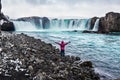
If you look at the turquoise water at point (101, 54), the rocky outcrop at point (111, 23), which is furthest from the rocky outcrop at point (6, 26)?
the turquoise water at point (101, 54)

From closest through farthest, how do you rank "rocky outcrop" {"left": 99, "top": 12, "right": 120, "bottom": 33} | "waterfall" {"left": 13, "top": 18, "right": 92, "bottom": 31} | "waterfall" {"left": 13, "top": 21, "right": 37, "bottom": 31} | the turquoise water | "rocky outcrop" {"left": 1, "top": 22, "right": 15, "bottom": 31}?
the turquoise water, "rocky outcrop" {"left": 1, "top": 22, "right": 15, "bottom": 31}, "waterfall" {"left": 13, "top": 21, "right": 37, "bottom": 31}, "rocky outcrop" {"left": 99, "top": 12, "right": 120, "bottom": 33}, "waterfall" {"left": 13, "top": 18, "right": 92, "bottom": 31}

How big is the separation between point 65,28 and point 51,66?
124890 mm

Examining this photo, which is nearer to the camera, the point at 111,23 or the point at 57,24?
the point at 111,23

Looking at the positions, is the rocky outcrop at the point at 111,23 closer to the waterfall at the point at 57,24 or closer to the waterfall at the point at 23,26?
the waterfall at the point at 57,24

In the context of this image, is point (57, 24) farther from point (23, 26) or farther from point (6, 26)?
point (6, 26)

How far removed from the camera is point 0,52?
23.4 metres

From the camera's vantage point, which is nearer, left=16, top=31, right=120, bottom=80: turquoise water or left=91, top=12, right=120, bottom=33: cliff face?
left=16, top=31, right=120, bottom=80: turquoise water

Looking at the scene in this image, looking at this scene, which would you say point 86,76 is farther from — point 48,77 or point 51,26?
point 51,26

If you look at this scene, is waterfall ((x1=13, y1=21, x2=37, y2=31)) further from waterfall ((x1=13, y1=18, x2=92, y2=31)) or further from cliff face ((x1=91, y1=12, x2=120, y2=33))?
cliff face ((x1=91, y1=12, x2=120, y2=33))

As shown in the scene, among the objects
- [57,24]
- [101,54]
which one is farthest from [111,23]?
[101,54]

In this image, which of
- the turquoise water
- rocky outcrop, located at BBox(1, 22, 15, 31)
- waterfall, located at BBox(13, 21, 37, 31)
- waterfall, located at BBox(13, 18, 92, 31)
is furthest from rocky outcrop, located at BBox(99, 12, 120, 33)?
the turquoise water

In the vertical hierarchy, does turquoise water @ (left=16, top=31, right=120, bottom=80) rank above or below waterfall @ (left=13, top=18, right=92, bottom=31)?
above

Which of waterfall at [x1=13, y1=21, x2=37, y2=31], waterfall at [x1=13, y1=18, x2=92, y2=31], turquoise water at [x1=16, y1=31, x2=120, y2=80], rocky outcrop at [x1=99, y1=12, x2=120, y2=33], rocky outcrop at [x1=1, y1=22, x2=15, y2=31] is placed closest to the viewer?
turquoise water at [x1=16, y1=31, x2=120, y2=80]

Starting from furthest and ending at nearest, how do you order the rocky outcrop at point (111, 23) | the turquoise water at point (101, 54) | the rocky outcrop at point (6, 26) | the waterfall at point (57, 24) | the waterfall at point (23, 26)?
1. the waterfall at point (57, 24)
2. the rocky outcrop at point (111, 23)
3. the waterfall at point (23, 26)
4. the rocky outcrop at point (6, 26)
5. the turquoise water at point (101, 54)
